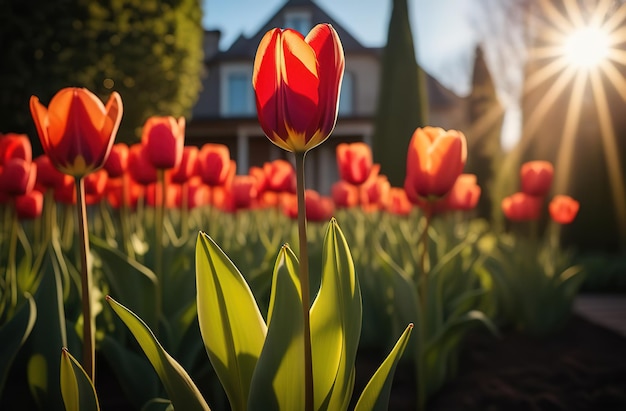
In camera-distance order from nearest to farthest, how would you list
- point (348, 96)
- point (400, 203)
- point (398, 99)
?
point (400, 203)
point (398, 99)
point (348, 96)

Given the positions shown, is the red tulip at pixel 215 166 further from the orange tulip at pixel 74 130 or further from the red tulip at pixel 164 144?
the orange tulip at pixel 74 130

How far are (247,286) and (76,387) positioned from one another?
34cm

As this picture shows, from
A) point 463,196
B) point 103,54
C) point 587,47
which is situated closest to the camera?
point 463,196

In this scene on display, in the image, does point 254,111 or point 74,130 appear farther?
point 254,111

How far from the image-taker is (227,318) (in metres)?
1.03

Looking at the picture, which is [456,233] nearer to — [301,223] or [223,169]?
[223,169]

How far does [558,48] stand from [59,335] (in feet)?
24.7

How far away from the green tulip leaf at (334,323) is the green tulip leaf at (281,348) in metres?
0.06

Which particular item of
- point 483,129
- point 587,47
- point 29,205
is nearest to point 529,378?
point 29,205

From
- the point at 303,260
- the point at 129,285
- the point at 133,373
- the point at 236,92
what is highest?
the point at 236,92

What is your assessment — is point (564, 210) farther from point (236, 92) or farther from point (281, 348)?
point (236, 92)

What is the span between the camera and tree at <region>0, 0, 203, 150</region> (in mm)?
7816

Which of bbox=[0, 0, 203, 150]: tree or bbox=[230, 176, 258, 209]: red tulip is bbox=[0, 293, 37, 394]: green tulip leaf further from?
bbox=[0, 0, 203, 150]: tree

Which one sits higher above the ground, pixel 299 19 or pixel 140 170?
pixel 299 19
